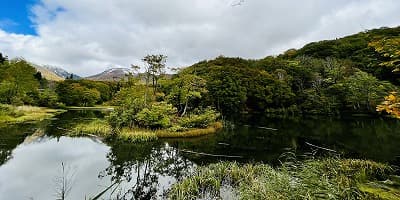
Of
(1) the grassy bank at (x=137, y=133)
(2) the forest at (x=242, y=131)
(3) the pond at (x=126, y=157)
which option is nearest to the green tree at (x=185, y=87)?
(2) the forest at (x=242, y=131)

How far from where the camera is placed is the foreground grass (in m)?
5.53

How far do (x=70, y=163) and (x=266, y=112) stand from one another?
38.0m

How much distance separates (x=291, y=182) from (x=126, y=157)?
8957 mm

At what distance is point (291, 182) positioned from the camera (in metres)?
6.80

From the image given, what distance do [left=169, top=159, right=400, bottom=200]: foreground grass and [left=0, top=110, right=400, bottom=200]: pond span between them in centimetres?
88

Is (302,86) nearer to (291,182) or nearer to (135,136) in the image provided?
(135,136)

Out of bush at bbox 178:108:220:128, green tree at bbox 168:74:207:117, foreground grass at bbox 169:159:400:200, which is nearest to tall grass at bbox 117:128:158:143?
bush at bbox 178:108:220:128

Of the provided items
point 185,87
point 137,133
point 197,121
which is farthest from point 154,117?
point 185,87

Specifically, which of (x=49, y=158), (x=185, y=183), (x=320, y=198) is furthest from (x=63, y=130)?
(x=320, y=198)

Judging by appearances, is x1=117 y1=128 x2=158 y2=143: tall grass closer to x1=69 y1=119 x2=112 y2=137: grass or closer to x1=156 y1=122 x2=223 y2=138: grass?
x1=156 y1=122 x2=223 y2=138: grass

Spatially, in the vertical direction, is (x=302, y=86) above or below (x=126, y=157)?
above

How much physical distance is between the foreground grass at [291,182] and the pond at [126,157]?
0.88 m

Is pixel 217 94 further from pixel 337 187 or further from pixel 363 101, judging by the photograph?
pixel 337 187

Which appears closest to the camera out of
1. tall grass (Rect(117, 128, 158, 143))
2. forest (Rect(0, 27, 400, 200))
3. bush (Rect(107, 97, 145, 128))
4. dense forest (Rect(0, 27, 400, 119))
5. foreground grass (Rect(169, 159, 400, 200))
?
foreground grass (Rect(169, 159, 400, 200))
